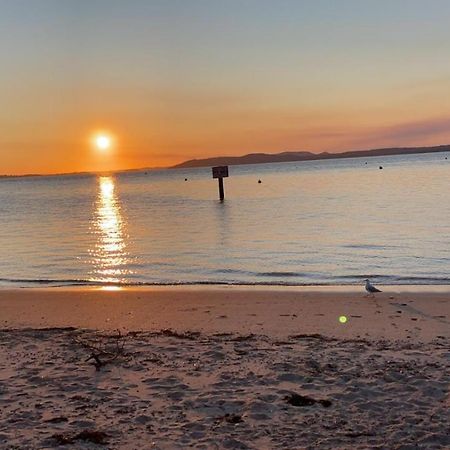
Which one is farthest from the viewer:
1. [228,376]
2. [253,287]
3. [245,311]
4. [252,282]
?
[252,282]

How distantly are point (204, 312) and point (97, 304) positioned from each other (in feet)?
8.33

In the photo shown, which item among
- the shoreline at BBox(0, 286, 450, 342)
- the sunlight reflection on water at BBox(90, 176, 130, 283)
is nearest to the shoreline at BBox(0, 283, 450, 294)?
the shoreline at BBox(0, 286, 450, 342)

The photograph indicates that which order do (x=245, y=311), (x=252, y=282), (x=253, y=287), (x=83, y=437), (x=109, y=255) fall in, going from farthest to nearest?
(x=109, y=255)
(x=252, y=282)
(x=253, y=287)
(x=245, y=311)
(x=83, y=437)

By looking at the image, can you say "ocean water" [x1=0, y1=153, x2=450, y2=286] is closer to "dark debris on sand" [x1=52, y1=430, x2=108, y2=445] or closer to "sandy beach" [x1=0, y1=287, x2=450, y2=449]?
"sandy beach" [x1=0, y1=287, x2=450, y2=449]

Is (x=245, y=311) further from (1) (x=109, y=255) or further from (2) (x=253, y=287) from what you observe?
(1) (x=109, y=255)

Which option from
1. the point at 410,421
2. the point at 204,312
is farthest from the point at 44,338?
the point at 410,421

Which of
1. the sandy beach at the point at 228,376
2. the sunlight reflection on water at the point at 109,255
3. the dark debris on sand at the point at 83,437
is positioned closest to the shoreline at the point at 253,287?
the sunlight reflection on water at the point at 109,255

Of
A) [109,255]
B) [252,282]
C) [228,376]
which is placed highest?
[228,376]

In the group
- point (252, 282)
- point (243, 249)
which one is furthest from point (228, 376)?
point (243, 249)

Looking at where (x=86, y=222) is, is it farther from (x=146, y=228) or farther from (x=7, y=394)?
(x=7, y=394)

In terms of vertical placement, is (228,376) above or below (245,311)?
above

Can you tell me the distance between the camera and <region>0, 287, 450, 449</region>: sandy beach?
5176 mm

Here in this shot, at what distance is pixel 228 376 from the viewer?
21.9 feet

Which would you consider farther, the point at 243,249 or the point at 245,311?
the point at 243,249
